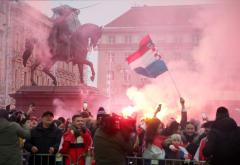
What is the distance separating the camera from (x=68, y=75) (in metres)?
45.7

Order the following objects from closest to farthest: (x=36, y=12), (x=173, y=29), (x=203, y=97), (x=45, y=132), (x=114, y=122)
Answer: (x=114, y=122) < (x=45, y=132) < (x=36, y=12) < (x=203, y=97) < (x=173, y=29)

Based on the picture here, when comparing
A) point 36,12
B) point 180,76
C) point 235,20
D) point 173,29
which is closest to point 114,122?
point 36,12

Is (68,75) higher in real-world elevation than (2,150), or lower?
higher

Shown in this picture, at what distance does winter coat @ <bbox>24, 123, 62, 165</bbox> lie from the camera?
8695mm

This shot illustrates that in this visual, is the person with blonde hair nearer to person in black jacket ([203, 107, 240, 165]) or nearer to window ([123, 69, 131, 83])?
person in black jacket ([203, 107, 240, 165])

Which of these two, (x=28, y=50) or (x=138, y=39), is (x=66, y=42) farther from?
(x=138, y=39)

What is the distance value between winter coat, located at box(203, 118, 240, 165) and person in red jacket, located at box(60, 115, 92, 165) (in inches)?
75.6

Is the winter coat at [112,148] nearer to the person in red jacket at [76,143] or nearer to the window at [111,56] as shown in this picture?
the person in red jacket at [76,143]

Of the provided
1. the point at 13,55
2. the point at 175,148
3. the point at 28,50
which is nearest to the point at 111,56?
the point at 13,55

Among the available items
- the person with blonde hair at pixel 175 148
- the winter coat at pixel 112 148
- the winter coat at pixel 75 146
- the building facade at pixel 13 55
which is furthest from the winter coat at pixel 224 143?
the building facade at pixel 13 55

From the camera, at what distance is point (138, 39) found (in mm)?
61875

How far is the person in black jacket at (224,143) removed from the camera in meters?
7.07

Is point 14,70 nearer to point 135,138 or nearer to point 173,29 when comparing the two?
point 173,29

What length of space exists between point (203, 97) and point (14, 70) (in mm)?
16667
